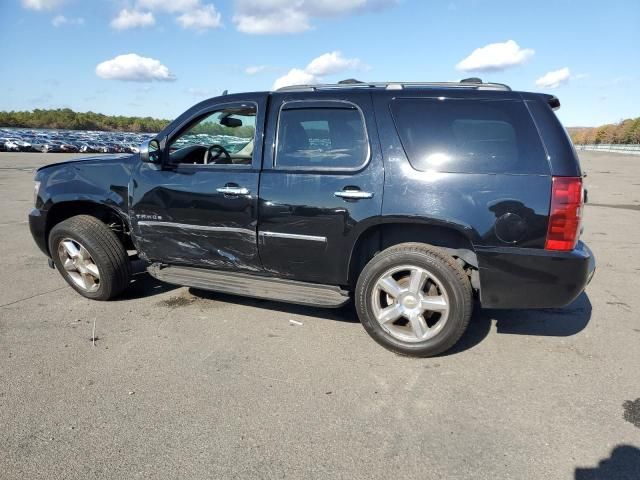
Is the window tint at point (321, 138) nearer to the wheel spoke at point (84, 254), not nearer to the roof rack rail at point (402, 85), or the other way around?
the roof rack rail at point (402, 85)

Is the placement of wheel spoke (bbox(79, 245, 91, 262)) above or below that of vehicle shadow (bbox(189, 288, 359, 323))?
above

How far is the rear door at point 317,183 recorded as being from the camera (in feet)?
11.0

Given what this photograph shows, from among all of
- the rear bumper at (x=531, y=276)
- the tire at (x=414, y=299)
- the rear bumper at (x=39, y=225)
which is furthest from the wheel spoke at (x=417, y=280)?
the rear bumper at (x=39, y=225)

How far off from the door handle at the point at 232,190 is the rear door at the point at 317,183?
0.15m

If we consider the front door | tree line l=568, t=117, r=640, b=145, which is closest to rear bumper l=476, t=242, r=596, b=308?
the front door

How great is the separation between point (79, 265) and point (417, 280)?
10.5 ft

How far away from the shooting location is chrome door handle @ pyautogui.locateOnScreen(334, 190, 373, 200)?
130 inches

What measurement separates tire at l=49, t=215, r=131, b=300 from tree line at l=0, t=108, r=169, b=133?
135 meters

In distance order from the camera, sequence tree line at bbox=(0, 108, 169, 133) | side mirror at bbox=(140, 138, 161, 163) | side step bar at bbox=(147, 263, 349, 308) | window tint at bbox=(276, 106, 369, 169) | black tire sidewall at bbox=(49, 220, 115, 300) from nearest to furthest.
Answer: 1. window tint at bbox=(276, 106, 369, 169)
2. side step bar at bbox=(147, 263, 349, 308)
3. side mirror at bbox=(140, 138, 161, 163)
4. black tire sidewall at bbox=(49, 220, 115, 300)
5. tree line at bbox=(0, 108, 169, 133)

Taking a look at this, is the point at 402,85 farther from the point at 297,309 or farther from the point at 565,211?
the point at 297,309

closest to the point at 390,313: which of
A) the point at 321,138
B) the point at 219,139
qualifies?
the point at 321,138

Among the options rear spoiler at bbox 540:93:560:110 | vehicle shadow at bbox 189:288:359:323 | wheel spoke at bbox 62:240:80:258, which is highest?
rear spoiler at bbox 540:93:560:110

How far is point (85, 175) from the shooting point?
425cm

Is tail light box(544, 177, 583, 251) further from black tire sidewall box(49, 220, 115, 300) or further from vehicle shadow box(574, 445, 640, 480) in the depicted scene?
black tire sidewall box(49, 220, 115, 300)
